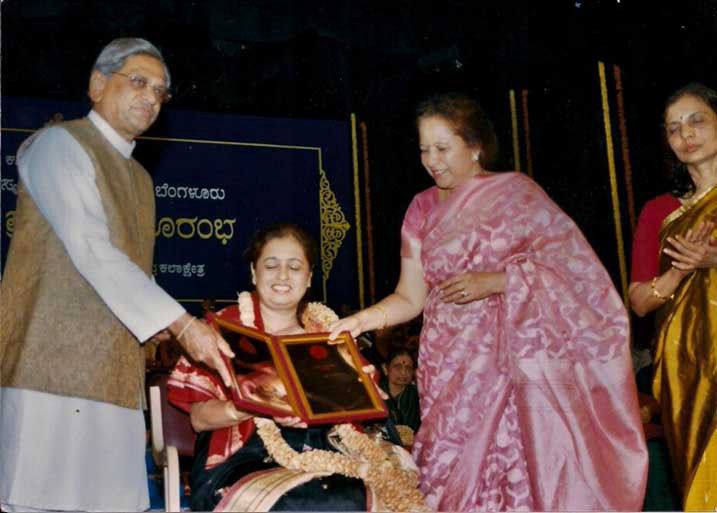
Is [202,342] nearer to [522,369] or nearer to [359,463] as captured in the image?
[359,463]

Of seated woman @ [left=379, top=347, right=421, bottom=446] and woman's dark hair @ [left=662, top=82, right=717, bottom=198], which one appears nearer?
woman's dark hair @ [left=662, top=82, right=717, bottom=198]

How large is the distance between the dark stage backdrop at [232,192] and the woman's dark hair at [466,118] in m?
0.70

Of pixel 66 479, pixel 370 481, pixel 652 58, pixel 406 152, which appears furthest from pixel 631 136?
pixel 66 479

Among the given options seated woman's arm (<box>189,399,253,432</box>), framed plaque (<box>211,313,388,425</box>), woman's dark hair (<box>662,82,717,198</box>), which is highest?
woman's dark hair (<box>662,82,717,198</box>)

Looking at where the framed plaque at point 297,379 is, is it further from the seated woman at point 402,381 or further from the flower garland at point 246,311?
the seated woman at point 402,381

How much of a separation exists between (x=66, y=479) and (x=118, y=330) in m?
0.44

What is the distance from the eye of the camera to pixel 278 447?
8.50ft

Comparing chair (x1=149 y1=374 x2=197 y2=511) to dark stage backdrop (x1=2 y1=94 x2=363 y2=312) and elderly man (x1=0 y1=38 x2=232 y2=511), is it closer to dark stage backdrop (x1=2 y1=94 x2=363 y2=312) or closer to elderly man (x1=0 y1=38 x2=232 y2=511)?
elderly man (x1=0 y1=38 x2=232 y2=511)

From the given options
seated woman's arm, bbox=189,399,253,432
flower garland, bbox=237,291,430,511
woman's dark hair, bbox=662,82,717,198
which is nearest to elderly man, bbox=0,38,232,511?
seated woman's arm, bbox=189,399,253,432

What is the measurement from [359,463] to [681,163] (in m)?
1.63

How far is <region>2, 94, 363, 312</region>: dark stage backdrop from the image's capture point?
3479 millimetres

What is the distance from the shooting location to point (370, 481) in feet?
8.63

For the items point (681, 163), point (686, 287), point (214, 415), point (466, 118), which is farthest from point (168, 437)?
point (681, 163)

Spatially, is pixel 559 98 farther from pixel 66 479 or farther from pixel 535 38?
pixel 66 479
